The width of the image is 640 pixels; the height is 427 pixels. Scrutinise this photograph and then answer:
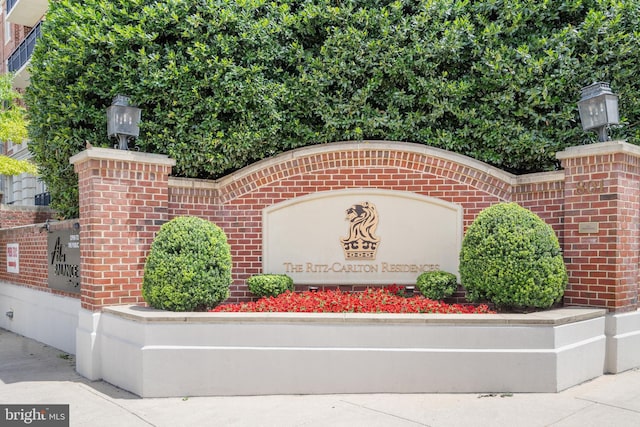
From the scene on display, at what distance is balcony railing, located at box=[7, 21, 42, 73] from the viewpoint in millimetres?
18422

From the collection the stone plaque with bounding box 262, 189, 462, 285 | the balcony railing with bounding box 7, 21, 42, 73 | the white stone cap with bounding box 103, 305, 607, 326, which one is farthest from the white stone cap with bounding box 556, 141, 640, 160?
the balcony railing with bounding box 7, 21, 42, 73

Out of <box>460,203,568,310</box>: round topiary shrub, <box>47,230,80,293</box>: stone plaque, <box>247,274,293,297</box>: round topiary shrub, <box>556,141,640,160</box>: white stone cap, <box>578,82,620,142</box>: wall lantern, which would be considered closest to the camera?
<box>460,203,568,310</box>: round topiary shrub

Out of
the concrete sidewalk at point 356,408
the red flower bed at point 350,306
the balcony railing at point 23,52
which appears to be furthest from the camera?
the balcony railing at point 23,52

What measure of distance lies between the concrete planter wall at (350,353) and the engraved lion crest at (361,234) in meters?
1.58

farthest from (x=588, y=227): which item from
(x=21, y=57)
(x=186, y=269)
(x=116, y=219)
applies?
(x=21, y=57)

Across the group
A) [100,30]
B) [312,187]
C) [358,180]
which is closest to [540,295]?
[358,180]

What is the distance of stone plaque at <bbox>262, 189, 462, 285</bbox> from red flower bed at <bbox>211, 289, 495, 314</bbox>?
25.3 inches

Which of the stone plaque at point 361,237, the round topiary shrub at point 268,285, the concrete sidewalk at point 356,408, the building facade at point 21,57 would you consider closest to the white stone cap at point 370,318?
the concrete sidewalk at point 356,408

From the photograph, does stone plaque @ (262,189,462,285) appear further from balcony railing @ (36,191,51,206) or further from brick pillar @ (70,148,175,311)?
balcony railing @ (36,191,51,206)

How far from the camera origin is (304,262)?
Result: 6801 mm

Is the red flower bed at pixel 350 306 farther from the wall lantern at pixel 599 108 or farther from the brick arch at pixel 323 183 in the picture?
the wall lantern at pixel 599 108

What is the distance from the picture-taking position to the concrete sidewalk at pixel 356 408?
14.5 feet

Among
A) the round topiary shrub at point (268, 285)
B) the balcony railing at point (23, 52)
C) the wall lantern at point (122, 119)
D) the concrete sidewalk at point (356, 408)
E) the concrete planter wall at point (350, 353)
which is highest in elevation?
the balcony railing at point (23, 52)

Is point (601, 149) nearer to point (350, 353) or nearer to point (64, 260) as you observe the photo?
point (350, 353)
